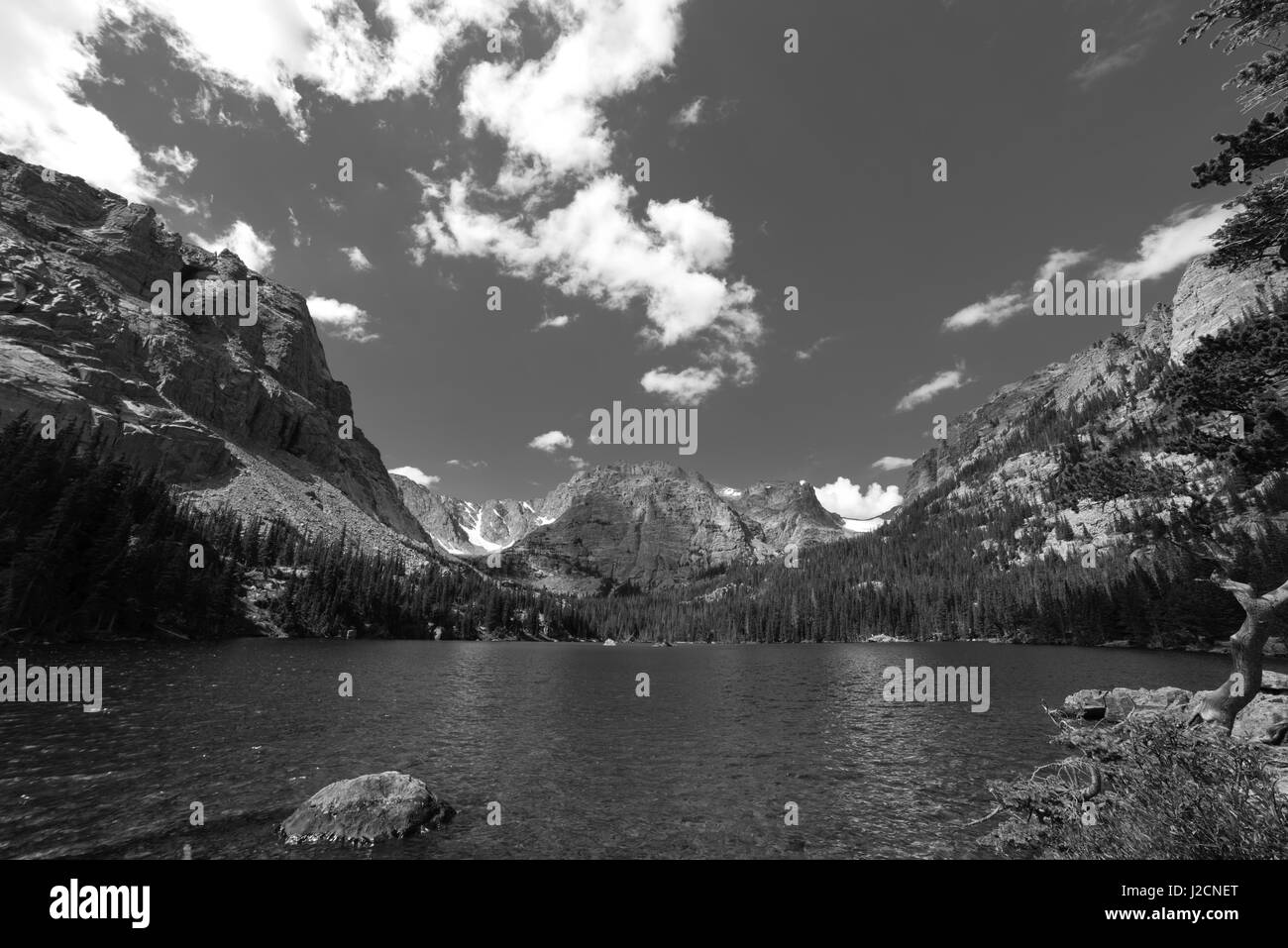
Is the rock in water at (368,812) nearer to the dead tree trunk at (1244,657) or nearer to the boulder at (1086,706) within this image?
the dead tree trunk at (1244,657)

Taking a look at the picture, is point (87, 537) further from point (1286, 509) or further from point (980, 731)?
point (1286, 509)

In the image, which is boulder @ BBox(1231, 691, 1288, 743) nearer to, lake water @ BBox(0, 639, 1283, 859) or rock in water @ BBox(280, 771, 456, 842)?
lake water @ BBox(0, 639, 1283, 859)

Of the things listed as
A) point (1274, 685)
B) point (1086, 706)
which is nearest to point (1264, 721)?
point (1086, 706)

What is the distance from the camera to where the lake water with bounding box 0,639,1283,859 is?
1827 centimetres

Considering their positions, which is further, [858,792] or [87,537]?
[87,537]

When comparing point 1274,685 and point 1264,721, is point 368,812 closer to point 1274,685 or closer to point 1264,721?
point 1264,721

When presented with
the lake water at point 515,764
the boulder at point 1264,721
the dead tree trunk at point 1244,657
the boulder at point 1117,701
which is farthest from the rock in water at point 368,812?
the boulder at point 1117,701

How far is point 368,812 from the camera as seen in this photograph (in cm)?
1830

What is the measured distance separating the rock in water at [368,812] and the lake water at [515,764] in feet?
2.08

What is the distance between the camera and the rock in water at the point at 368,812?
58.1ft

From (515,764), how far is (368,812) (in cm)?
1041

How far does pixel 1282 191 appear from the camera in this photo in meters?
15.1
